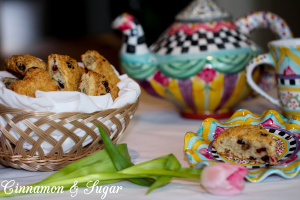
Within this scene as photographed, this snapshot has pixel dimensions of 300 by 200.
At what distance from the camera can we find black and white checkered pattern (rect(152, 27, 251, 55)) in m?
0.95

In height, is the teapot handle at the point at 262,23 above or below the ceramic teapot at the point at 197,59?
above

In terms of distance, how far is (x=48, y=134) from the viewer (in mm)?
628

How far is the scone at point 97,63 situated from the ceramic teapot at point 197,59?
21cm

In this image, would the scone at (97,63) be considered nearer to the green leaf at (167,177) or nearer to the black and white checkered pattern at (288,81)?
the green leaf at (167,177)

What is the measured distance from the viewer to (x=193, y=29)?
98 cm

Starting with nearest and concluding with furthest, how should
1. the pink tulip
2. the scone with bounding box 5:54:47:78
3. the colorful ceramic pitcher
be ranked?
the pink tulip, the scone with bounding box 5:54:47:78, the colorful ceramic pitcher

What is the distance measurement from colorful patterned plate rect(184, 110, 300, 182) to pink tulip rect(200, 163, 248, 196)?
1.8 inches

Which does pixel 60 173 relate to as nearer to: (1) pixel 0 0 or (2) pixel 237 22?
(2) pixel 237 22

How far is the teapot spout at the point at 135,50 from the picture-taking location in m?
0.98

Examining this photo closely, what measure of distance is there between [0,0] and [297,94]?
15.6 ft

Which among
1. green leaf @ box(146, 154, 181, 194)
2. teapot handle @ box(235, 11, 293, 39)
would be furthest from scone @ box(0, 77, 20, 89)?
teapot handle @ box(235, 11, 293, 39)

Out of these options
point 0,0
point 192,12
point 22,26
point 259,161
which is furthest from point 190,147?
point 0,0

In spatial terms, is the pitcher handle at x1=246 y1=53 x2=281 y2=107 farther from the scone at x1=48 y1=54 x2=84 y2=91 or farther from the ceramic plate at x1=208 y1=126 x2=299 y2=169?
the scone at x1=48 y1=54 x2=84 y2=91

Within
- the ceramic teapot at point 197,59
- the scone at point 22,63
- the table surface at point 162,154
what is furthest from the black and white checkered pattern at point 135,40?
the scone at point 22,63
